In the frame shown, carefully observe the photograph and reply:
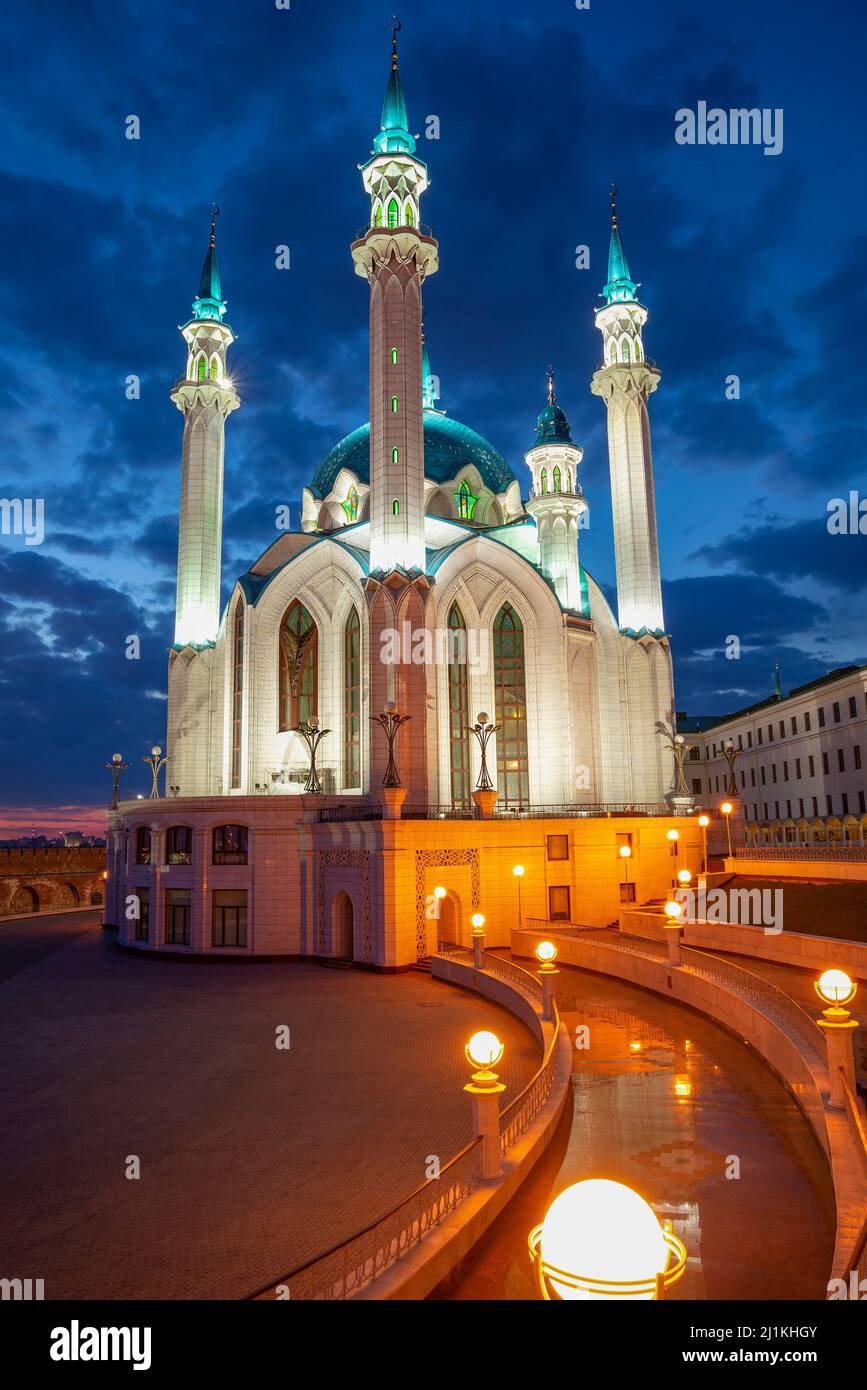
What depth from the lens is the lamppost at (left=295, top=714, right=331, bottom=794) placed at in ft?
107

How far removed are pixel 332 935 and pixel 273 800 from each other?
4.83 metres

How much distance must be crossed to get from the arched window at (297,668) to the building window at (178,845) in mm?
9224

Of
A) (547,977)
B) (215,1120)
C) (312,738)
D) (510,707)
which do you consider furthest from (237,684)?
(215,1120)

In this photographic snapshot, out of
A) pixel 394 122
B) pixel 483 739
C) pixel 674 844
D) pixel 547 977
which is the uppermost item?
pixel 394 122

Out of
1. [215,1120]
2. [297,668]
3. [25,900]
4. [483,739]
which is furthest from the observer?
[25,900]

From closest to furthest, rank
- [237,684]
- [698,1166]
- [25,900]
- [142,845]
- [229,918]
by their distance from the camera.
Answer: [698,1166]
[229,918]
[142,845]
[237,684]
[25,900]

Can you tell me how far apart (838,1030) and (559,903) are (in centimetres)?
2070

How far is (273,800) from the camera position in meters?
28.4

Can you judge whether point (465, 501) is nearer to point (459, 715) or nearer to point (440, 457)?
point (440, 457)

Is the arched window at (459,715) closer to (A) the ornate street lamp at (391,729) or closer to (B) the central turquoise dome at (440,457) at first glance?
(A) the ornate street lamp at (391,729)

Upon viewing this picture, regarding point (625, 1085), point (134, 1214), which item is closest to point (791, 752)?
point (625, 1085)

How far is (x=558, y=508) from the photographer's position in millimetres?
39719
